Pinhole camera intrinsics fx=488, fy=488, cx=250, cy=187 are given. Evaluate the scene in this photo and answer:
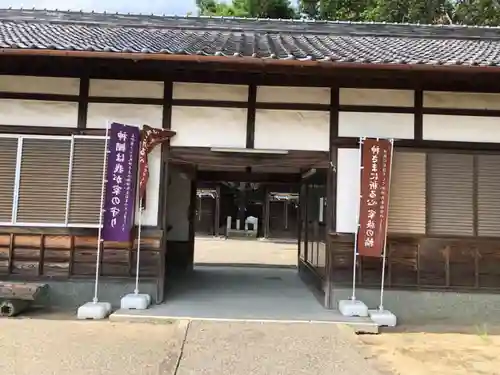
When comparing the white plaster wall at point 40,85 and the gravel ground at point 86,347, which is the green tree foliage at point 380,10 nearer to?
the white plaster wall at point 40,85

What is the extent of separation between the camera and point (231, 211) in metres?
30.8

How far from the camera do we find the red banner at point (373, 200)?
23.3ft

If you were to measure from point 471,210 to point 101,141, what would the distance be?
5697 millimetres

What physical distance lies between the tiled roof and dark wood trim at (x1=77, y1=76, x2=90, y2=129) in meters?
0.65

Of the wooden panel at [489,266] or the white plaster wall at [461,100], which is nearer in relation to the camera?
the wooden panel at [489,266]

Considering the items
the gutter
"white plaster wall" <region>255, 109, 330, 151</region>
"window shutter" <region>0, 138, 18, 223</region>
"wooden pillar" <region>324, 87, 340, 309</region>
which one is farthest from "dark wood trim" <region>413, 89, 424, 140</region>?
"window shutter" <region>0, 138, 18, 223</region>

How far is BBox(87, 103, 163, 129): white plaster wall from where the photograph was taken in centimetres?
748

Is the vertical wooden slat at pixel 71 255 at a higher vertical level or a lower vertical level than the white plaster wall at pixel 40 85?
lower

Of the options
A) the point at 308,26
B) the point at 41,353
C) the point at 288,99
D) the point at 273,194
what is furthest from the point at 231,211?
the point at 41,353

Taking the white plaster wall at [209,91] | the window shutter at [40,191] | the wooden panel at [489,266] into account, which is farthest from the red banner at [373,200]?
the window shutter at [40,191]

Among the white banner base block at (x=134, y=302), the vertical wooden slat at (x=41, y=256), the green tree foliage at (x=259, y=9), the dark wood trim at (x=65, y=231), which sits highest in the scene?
the green tree foliage at (x=259, y=9)

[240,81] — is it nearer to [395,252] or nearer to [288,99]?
[288,99]

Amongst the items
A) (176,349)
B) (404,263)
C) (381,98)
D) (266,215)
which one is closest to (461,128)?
(381,98)

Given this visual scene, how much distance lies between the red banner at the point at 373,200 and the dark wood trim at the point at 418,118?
777mm
